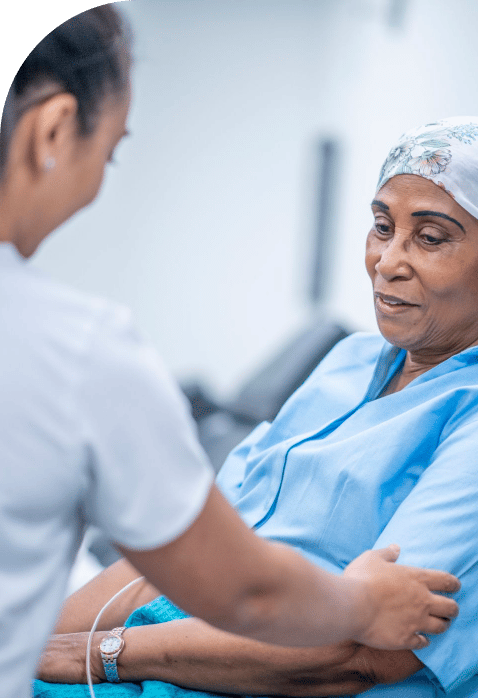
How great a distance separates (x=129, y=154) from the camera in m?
3.93

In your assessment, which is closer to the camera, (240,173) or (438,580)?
(438,580)

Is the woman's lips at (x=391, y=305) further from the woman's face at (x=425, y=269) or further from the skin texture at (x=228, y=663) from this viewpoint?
the skin texture at (x=228, y=663)

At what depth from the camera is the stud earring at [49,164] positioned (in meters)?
0.64

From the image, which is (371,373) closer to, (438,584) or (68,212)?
(438,584)

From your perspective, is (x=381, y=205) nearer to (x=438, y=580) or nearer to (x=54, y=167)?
(x=438, y=580)

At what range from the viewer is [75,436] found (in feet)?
1.90

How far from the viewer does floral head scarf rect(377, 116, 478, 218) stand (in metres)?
1.20

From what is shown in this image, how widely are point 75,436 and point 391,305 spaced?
33.4 inches

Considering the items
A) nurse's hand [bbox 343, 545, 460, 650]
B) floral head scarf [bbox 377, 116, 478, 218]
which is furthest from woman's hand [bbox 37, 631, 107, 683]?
floral head scarf [bbox 377, 116, 478, 218]

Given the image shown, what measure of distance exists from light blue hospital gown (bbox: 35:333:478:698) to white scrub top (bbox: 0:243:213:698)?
0.54 metres

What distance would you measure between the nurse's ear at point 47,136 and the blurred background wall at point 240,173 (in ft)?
9.87

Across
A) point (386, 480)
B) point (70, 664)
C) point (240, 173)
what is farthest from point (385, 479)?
point (240, 173)

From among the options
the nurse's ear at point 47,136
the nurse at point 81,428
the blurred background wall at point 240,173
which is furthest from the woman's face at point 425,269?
the blurred background wall at point 240,173

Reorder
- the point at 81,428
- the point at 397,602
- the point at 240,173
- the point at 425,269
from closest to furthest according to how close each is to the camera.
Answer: the point at 81,428 < the point at 397,602 < the point at 425,269 < the point at 240,173
